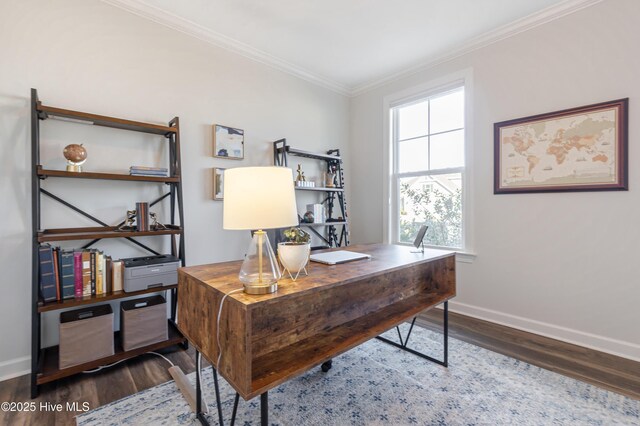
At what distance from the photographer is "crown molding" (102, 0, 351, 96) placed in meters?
2.36

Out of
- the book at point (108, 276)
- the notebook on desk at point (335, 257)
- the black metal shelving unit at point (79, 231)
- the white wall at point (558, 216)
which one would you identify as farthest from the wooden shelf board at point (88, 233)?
the white wall at point (558, 216)

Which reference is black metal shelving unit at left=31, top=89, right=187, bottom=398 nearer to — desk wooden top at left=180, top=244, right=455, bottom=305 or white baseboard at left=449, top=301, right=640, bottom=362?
desk wooden top at left=180, top=244, right=455, bottom=305

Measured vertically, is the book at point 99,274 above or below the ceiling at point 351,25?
Answer: below

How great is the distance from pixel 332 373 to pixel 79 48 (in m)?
2.94

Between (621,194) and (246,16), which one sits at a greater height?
(246,16)

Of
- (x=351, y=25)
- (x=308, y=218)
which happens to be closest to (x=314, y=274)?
(x=308, y=218)

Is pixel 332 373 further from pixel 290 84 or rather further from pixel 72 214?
pixel 290 84

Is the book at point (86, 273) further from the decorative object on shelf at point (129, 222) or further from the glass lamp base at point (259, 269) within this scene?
the glass lamp base at point (259, 269)

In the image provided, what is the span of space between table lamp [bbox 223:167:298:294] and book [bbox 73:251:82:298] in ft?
4.78

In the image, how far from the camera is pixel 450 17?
2.53m

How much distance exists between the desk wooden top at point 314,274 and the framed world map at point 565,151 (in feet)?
4.46

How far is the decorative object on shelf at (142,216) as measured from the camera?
7.16 ft

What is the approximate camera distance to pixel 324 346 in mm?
1425

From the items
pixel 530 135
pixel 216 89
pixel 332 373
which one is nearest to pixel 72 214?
pixel 216 89
